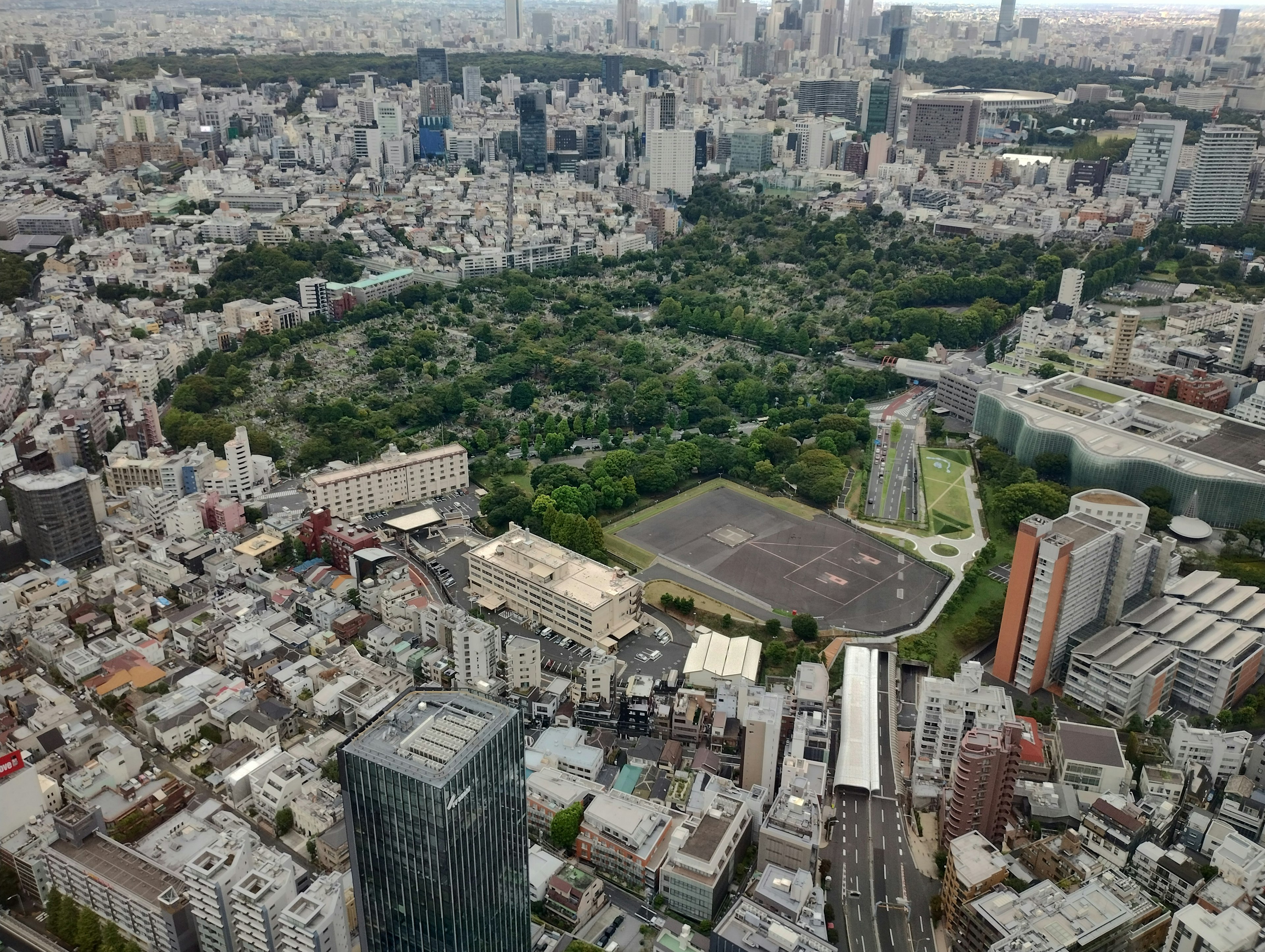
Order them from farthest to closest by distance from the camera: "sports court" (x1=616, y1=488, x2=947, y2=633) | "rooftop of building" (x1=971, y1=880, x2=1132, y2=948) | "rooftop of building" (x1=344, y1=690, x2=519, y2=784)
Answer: "sports court" (x1=616, y1=488, x2=947, y2=633) < "rooftop of building" (x1=971, y1=880, x2=1132, y2=948) < "rooftop of building" (x1=344, y1=690, x2=519, y2=784)

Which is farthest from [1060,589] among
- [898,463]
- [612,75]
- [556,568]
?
[612,75]

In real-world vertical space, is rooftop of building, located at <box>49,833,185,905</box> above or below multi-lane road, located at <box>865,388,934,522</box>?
above

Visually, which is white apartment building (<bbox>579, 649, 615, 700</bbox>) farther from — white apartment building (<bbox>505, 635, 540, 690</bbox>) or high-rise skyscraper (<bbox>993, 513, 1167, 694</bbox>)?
high-rise skyscraper (<bbox>993, 513, 1167, 694</bbox>)

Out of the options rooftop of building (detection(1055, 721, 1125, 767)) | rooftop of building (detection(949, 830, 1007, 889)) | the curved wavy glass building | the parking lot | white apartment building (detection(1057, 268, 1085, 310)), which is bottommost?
the parking lot

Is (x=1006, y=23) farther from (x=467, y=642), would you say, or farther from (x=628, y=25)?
(x=467, y=642)

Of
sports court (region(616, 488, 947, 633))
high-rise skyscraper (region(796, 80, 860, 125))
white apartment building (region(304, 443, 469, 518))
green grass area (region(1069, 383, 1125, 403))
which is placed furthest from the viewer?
high-rise skyscraper (region(796, 80, 860, 125))

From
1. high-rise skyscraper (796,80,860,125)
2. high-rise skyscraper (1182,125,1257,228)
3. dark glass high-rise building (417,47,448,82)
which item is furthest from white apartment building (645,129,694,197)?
dark glass high-rise building (417,47,448,82)

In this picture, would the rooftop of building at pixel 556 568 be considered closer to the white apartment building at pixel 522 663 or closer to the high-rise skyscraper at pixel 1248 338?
the white apartment building at pixel 522 663
